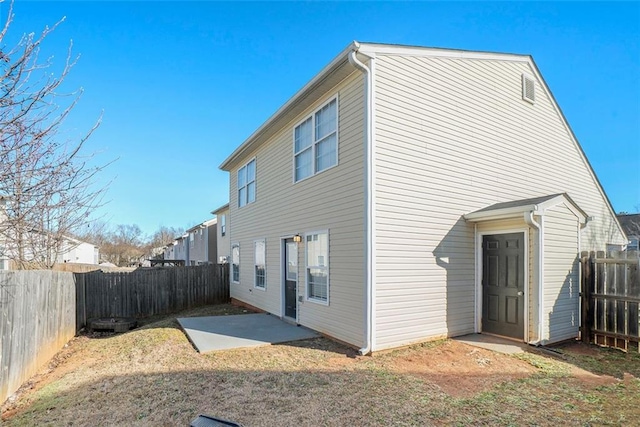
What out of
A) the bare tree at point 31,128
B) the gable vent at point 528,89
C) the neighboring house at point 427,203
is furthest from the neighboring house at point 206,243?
the bare tree at point 31,128

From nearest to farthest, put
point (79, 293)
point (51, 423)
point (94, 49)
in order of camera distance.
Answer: point (51, 423) → point (94, 49) → point (79, 293)

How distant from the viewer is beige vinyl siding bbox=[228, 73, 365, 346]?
6477mm

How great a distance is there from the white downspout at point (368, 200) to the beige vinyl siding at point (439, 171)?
6.3 inches

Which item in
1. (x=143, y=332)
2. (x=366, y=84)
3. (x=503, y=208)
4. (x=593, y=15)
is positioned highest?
(x=593, y=15)

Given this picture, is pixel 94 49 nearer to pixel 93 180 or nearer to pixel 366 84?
pixel 93 180

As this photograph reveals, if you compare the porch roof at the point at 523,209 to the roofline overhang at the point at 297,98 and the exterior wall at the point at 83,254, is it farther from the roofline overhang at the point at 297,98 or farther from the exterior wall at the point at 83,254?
the exterior wall at the point at 83,254

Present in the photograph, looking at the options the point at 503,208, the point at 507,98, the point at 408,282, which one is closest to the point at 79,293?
the point at 408,282

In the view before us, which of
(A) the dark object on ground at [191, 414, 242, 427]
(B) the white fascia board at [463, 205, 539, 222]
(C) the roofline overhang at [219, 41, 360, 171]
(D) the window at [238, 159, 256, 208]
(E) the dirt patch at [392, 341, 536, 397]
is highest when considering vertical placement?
(C) the roofline overhang at [219, 41, 360, 171]

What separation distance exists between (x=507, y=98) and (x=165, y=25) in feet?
28.9

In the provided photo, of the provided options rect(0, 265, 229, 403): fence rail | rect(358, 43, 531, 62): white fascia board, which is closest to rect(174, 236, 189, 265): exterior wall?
rect(0, 265, 229, 403): fence rail

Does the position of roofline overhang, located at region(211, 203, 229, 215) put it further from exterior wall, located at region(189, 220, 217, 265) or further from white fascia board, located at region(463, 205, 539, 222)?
white fascia board, located at region(463, 205, 539, 222)

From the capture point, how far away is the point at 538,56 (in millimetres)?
9094

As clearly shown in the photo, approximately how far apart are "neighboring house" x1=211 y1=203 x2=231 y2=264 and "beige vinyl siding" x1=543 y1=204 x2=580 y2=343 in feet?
57.9

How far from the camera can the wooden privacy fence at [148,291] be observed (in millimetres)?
11234
